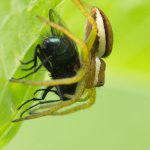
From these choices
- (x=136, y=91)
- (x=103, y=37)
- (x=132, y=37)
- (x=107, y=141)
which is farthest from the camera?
(x=132, y=37)

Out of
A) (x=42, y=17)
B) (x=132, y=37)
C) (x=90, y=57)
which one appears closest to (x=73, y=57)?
(x=90, y=57)

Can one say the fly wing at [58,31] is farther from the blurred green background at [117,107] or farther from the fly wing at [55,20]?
A: the blurred green background at [117,107]

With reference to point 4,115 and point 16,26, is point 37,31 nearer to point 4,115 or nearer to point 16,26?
point 16,26

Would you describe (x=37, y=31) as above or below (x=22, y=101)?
above

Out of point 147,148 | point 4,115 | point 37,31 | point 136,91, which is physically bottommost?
point 147,148


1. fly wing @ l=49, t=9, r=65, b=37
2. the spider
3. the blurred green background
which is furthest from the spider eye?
the blurred green background

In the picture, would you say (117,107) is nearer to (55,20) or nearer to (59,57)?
(59,57)
